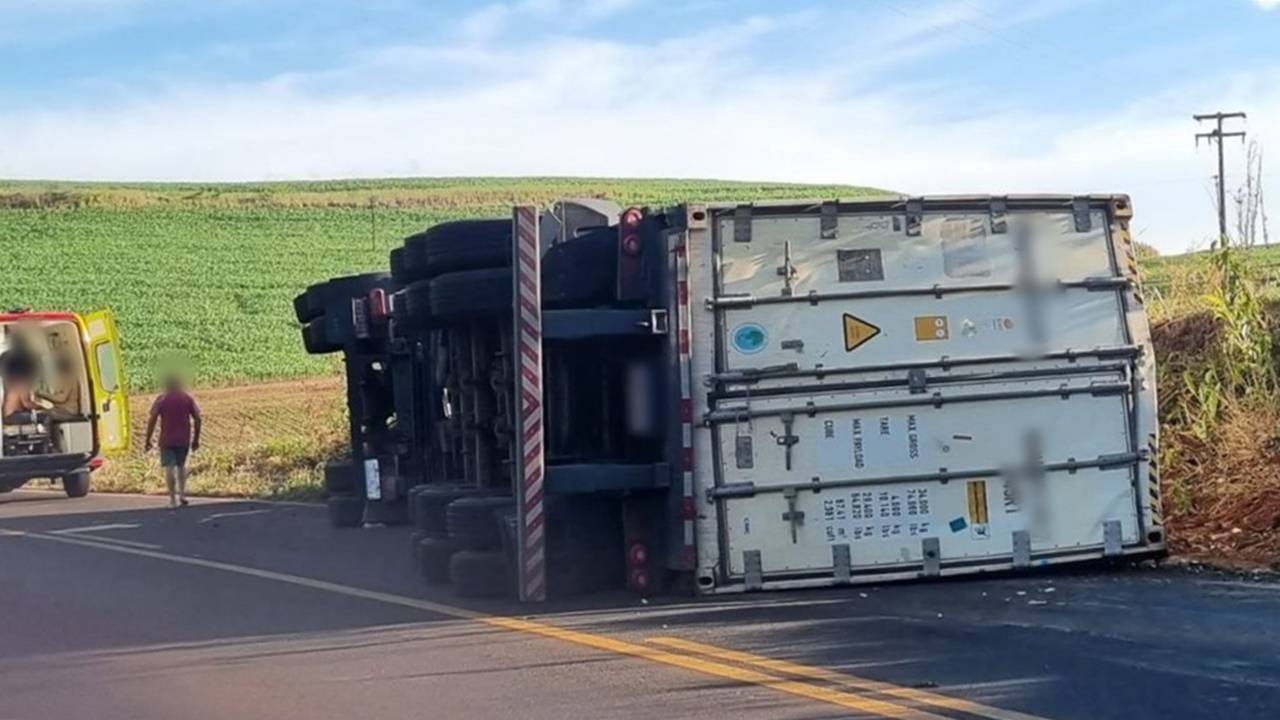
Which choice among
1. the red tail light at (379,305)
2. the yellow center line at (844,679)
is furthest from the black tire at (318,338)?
the yellow center line at (844,679)

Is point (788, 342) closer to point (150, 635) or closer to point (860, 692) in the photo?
point (860, 692)

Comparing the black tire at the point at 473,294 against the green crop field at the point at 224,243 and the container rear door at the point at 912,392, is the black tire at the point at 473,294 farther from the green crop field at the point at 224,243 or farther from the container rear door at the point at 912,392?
the green crop field at the point at 224,243

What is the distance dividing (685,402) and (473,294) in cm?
165

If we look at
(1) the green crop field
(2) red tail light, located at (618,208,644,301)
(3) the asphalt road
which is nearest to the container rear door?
(3) the asphalt road

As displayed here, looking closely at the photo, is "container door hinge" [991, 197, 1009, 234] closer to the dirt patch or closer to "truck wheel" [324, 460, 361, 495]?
the dirt patch

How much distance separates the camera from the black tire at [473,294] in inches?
419

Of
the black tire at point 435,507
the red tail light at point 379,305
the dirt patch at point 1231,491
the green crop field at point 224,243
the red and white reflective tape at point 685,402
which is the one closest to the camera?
the red and white reflective tape at point 685,402

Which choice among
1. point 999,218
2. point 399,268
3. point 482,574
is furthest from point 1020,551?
point 399,268

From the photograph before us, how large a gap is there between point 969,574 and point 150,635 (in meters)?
4.70

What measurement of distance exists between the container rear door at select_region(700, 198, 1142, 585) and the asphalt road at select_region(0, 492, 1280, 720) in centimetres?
36

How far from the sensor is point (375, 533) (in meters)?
14.7

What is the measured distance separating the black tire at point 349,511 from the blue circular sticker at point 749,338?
6115mm

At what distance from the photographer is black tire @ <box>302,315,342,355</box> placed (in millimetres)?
15133

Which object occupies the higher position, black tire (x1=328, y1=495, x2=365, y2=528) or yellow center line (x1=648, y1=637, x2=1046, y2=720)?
black tire (x1=328, y1=495, x2=365, y2=528)
